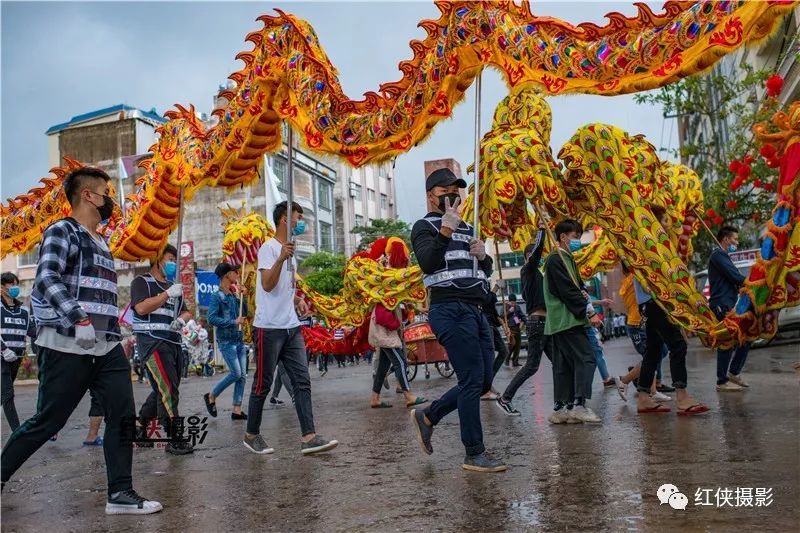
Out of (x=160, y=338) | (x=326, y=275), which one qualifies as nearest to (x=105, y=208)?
(x=160, y=338)

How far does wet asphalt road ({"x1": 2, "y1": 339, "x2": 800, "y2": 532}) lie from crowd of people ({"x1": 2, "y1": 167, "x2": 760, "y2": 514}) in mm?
253

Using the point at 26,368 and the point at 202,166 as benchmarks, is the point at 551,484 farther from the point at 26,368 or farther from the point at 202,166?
the point at 26,368

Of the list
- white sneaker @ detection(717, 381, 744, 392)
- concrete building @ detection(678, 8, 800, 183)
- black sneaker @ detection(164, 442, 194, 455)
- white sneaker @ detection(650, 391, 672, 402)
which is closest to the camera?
black sneaker @ detection(164, 442, 194, 455)

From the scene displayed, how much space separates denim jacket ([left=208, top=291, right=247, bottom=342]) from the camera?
9.39m

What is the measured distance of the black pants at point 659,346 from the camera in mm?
6906

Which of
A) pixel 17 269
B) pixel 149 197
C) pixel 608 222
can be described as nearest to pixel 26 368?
pixel 17 269

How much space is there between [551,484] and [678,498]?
0.79 metres

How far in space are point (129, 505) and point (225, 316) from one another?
5210mm

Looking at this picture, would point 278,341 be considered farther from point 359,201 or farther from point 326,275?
point 359,201

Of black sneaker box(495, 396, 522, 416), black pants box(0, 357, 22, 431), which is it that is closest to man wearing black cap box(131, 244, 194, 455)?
black pants box(0, 357, 22, 431)

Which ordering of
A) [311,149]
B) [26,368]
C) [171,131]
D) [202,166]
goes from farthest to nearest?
[26,368] < [171,131] < [202,166] < [311,149]

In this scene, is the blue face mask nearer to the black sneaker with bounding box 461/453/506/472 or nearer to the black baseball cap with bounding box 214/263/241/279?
the black baseball cap with bounding box 214/263/241/279

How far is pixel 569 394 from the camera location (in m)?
6.83

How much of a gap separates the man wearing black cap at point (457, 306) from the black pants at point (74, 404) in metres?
1.96
